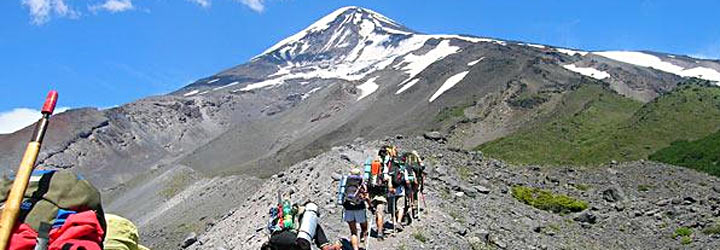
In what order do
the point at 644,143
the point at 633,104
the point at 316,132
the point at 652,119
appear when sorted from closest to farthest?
the point at 644,143
the point at 652,119
the point at 633,104
the point at 316,132

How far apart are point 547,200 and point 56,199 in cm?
2684

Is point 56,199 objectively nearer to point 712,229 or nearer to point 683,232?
point 712,229

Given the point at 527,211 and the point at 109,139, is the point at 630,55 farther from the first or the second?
the point at 527,211

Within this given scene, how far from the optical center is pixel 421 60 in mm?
159375

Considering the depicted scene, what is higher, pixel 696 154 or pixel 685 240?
pixel 696 154

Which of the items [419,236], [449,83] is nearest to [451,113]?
[449,83]

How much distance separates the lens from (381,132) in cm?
7619

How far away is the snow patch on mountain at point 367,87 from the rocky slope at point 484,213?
84847mm

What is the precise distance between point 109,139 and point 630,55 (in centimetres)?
14813

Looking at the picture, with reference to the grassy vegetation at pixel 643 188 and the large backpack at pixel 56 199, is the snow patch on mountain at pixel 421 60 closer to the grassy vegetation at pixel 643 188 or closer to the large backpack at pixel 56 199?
the grassy vegetation at pixel 643 188

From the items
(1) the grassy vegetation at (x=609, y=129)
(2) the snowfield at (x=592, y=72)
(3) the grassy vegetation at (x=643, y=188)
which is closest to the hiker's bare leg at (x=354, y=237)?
(3) the grassy vegetation at (x=643, y=188)

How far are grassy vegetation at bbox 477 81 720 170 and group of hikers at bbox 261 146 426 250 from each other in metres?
42.6

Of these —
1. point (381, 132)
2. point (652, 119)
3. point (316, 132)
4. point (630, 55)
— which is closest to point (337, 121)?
point (316, 132)

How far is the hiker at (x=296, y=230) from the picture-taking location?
7801 millimetres
